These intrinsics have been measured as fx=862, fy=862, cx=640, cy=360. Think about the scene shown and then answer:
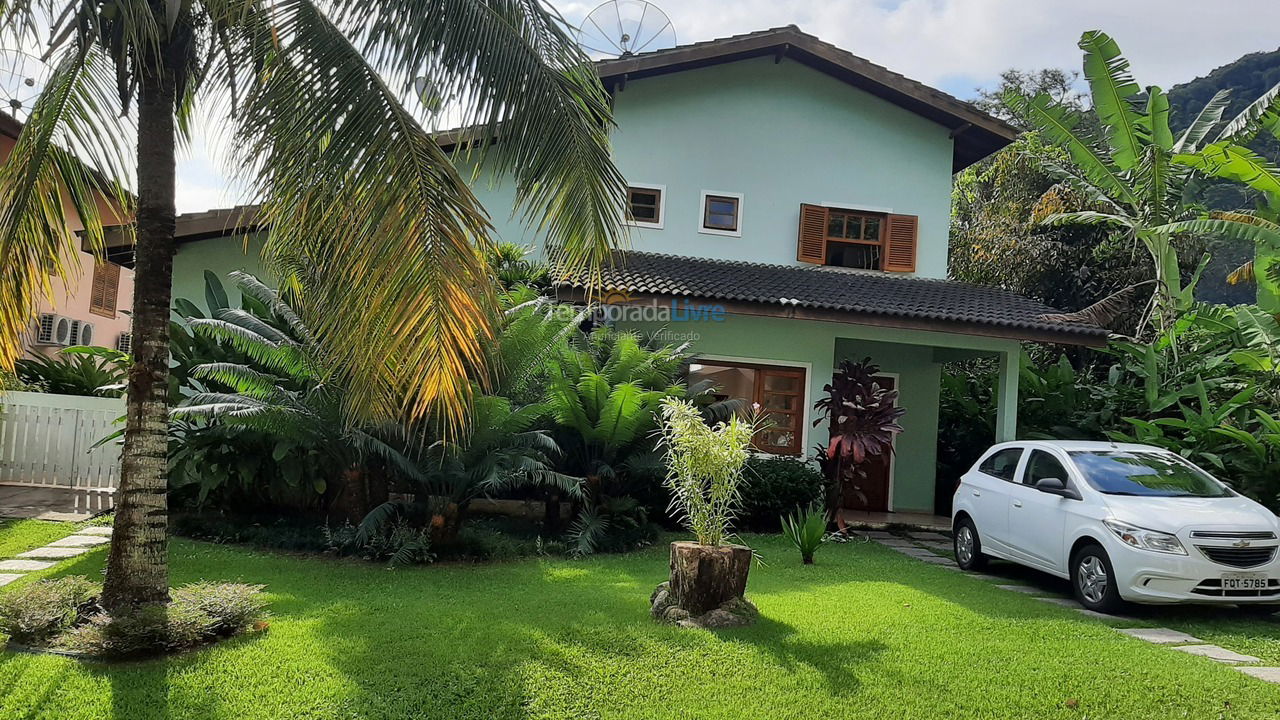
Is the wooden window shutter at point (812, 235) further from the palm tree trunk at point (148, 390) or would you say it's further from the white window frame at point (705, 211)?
the palm tree trunk at point (148, 390)

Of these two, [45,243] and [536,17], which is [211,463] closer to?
[45,243]

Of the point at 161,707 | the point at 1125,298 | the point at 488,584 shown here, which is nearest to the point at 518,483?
the point at 488,584

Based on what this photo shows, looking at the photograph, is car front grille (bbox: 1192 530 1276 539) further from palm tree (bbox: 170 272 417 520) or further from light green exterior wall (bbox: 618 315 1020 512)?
palm tree (bbox: 170 272 417 520)

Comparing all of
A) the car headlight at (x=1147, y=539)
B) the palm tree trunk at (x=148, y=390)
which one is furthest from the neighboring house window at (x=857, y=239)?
the palm tree trunk at (x=148, y=390)

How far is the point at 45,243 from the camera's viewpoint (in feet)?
19.6

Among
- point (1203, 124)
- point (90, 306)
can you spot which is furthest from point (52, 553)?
point (1203, 124)

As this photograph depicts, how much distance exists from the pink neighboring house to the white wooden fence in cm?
455

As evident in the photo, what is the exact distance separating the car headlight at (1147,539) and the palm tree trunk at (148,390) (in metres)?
7.35

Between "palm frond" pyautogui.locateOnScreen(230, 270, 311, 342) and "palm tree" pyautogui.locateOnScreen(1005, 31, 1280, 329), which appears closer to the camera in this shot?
"palm frond" pyautogui.locateOnScreen(230, 270, 311, 342)

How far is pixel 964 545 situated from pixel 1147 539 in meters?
2.79

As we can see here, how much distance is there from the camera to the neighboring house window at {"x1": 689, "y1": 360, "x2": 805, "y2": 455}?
43.3 feet

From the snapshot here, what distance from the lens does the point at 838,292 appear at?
1327 centimetres

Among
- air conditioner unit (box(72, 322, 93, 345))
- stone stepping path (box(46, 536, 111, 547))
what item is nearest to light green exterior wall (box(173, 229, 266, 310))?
stone stepping path (box(46, 536, 111, 547))

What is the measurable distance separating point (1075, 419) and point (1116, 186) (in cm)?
374
